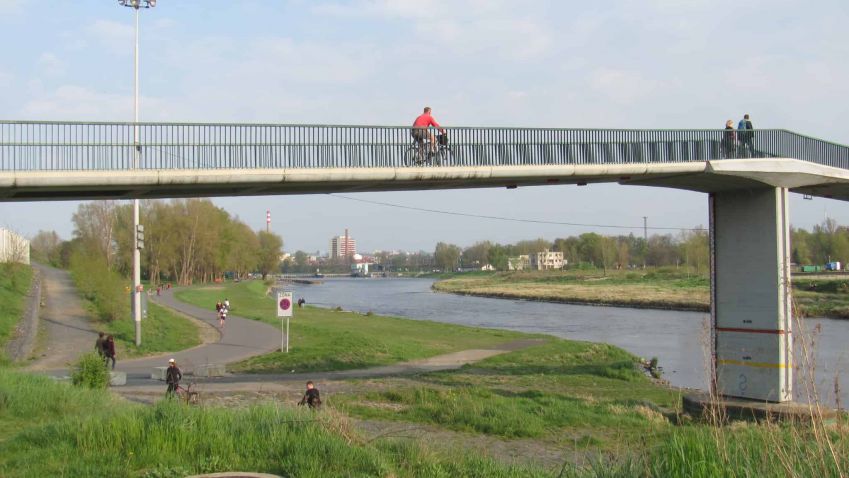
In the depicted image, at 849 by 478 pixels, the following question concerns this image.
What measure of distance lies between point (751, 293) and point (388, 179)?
30.8 feet

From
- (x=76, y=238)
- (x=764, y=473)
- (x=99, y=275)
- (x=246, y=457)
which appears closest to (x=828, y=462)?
(x=764, y=473)

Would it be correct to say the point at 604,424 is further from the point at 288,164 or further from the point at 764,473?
the point at 764,473

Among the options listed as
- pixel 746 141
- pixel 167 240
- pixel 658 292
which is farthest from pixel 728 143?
pixel 658 292

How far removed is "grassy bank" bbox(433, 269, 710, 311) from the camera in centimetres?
7788

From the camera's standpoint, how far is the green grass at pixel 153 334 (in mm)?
29656

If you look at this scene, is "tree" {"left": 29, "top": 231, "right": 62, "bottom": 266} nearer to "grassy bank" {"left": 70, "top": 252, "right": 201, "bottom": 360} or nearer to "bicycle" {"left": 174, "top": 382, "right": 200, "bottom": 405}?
"grassy bank" {"left": 70, "top": 252, "right": 201, "bottom": 360}

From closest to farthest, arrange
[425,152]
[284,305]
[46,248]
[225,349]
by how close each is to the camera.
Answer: [425,152] < [284,305] < [225,349] < [46,248]

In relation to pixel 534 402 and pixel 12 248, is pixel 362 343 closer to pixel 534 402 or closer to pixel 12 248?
pixel 534 402

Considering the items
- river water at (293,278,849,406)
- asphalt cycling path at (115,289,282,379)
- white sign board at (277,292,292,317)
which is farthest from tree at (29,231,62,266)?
white sign board at (277,292,292,317)

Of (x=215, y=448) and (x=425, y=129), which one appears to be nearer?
(x=215, y=448)

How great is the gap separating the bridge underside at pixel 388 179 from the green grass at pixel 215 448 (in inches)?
251

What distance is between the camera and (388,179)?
1734 centimetres

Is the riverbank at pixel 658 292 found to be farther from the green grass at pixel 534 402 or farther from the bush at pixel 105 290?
the bush at pixel 105 290

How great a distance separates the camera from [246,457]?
28.0 feet
